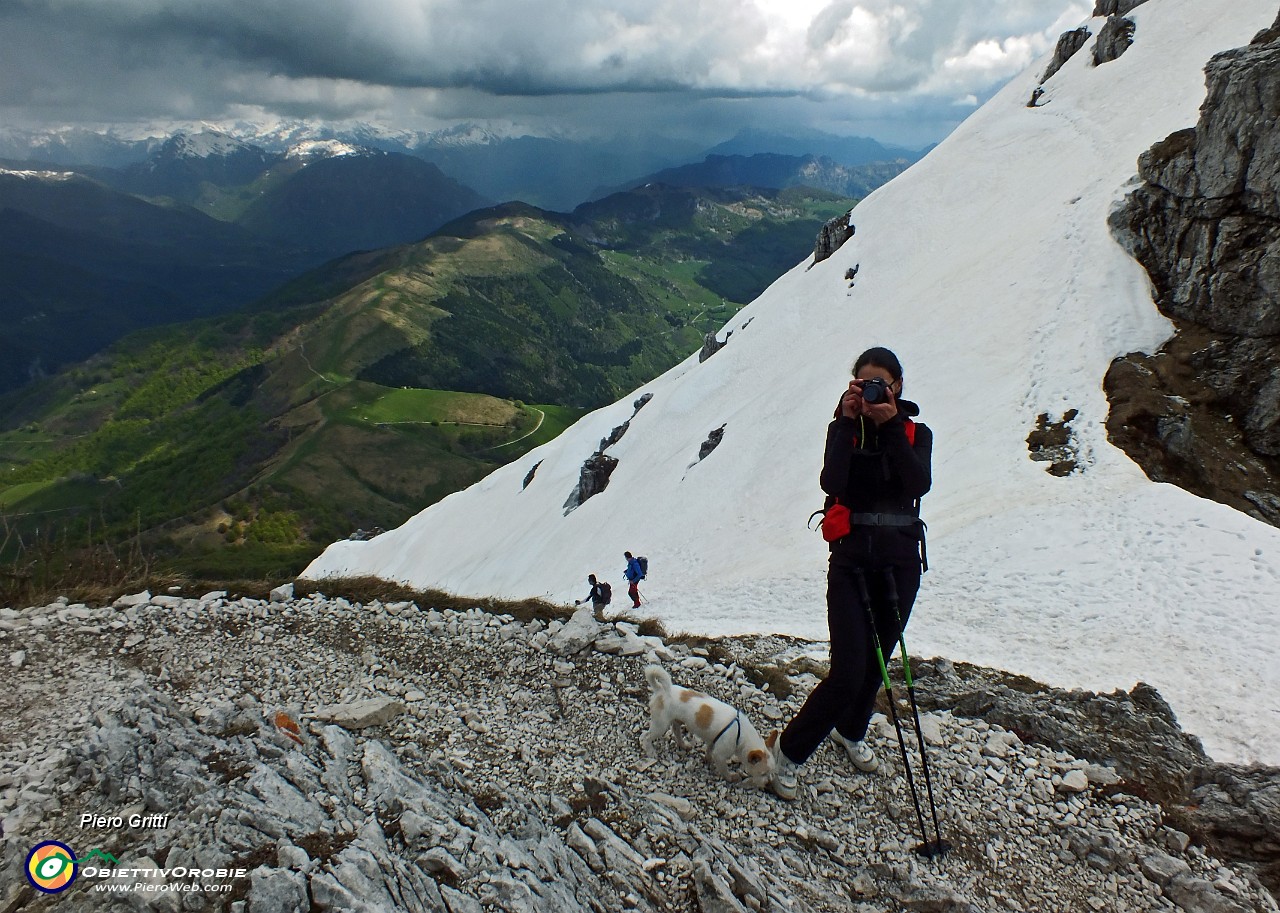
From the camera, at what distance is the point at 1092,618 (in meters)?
13.6

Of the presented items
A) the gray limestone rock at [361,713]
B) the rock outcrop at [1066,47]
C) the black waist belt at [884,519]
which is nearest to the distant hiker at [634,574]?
the gray limestone rock at [361,713]

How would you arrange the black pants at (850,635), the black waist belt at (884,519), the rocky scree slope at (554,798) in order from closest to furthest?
the rocky scree slope at (554,798) < the black waist belt at (884,519) < the black pants at (850,635)

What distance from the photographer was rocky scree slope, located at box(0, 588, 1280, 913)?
612 centimetres

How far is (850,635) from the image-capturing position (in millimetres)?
7125

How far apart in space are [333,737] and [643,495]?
1374 inches

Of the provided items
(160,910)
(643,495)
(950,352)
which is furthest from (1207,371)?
(160,910)

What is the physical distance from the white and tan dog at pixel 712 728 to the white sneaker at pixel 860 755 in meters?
0.91

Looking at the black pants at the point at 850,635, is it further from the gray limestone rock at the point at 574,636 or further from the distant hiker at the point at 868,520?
the gray limestone rock at the point at 574,636

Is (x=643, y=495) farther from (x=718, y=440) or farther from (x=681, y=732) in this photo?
(x=681, y=732)

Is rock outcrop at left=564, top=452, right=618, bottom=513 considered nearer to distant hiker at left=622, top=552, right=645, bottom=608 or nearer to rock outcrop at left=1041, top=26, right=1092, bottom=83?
distant hiker at left=622, top=552, right=645, bottom=608

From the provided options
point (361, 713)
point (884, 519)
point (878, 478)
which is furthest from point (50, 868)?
point (878, 478)

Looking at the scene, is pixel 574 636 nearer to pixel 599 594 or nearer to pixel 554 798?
pixel 554 798

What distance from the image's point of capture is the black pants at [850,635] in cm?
712

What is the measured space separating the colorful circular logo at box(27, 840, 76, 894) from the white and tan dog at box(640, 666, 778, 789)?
233 inches
